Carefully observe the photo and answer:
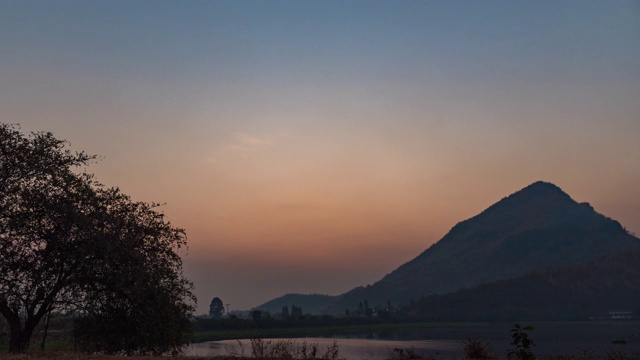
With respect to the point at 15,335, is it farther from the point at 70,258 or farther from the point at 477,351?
the point at 477,351

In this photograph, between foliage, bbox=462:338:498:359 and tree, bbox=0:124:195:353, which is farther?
Answer: tree, bbox=0:124:195:353

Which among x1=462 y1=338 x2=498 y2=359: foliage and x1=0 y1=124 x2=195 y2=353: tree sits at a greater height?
x1=0 y1=124 x2=195 y2=353: tree

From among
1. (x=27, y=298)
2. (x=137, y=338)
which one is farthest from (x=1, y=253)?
(x=137, y=338)

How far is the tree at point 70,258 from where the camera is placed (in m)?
31.4

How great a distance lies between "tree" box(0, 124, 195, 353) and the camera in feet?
103

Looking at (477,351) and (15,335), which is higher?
(15,335)

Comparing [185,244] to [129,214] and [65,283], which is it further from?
[65,283]

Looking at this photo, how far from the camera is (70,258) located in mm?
32000

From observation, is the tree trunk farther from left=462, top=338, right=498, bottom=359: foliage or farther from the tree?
left=462, top=338, right=498, bottom=359: foliage

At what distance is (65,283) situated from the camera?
106ft

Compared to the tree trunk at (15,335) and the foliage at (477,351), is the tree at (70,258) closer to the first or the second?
the tree trunk at (15,335)

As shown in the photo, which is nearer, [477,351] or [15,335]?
[477,351]

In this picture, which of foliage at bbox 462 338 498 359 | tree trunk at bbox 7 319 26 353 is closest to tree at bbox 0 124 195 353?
tree trunk at bbox 7 319 26 353

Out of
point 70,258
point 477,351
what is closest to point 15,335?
point 70,258
